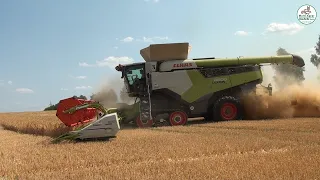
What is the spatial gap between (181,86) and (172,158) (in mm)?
8028

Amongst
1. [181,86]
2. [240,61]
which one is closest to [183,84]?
[181,86]

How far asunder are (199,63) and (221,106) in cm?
191

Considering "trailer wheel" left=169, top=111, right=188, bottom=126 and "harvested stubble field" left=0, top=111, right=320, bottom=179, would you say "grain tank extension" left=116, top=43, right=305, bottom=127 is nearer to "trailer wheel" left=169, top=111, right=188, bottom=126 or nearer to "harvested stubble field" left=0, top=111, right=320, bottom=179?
"trailer wheel" left=169, top=111, right=188, bottom=126

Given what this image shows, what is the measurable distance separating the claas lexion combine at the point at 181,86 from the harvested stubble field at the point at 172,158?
5.01 meters

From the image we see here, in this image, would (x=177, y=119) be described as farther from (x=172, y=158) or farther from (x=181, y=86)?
(x=172, y=158)

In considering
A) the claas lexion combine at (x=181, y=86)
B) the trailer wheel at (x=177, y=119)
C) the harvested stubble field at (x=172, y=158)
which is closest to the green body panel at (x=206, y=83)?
the claas lexion combine at (x=181, y=86)

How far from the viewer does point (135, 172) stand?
566 cm

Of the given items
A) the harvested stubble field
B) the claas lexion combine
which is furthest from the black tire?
the harvested stubble field

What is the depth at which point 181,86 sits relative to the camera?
14859 millimetres

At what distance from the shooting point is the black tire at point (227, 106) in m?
15.0

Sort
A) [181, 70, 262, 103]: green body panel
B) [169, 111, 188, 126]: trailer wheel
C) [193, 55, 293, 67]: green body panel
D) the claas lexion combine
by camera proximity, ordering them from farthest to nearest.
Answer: [193, 55, 293, 67]: green body panel < [181, 70, 262, 103]: green body panel < the claas lexion combine < [169, 111, 188, 126]: trailer wheel

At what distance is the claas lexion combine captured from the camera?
14719 mm


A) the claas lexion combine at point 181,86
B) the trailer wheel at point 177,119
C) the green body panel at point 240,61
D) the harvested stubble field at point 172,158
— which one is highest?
the green body panel at point 240,61

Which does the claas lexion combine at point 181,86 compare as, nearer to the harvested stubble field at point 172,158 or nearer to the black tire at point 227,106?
the black tire at point 227,106
